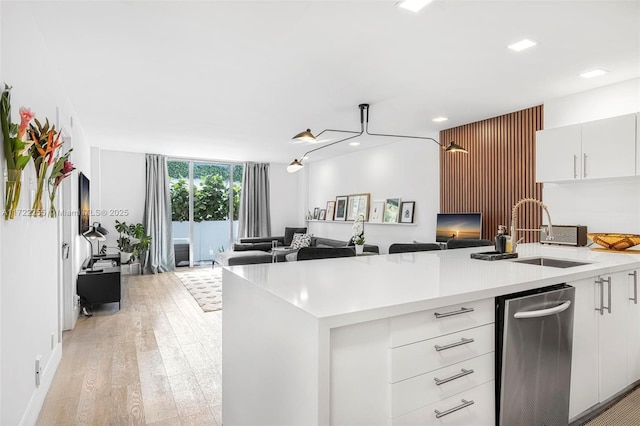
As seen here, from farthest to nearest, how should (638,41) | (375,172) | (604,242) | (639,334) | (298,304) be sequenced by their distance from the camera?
1. (375,172)
2. (604,242)
3. (638,41)
4. (639,334)
5. (298,304)

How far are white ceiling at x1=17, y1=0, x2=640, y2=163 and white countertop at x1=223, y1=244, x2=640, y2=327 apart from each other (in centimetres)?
155

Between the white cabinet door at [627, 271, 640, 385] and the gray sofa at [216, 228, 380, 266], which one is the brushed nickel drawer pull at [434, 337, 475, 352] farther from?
the gray sofa at [216, 228, 380, 266]

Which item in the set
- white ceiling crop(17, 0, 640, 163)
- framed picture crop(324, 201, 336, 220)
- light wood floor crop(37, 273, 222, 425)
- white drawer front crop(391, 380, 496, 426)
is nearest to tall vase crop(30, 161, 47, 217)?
white ceiling crop(17, 0, 640, 163)

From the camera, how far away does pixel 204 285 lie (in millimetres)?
6043

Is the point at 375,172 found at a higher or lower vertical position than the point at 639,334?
higher

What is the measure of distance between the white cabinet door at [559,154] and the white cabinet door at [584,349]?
1.84m

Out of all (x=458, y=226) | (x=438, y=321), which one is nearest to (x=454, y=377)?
(x=438, y=321)

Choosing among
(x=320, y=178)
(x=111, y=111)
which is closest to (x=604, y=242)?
(x=111, y=111)

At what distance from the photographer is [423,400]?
4.28ft

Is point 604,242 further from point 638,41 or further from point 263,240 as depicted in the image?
point 263,240

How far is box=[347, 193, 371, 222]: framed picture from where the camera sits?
22.7 ft

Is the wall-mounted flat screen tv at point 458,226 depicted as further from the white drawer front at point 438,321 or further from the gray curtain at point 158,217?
the gray curtain at point 158,217

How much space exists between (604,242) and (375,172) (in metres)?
4.10

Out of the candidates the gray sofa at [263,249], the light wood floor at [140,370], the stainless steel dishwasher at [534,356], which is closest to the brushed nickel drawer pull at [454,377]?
the stainless steel dishwasher at [534,356]
